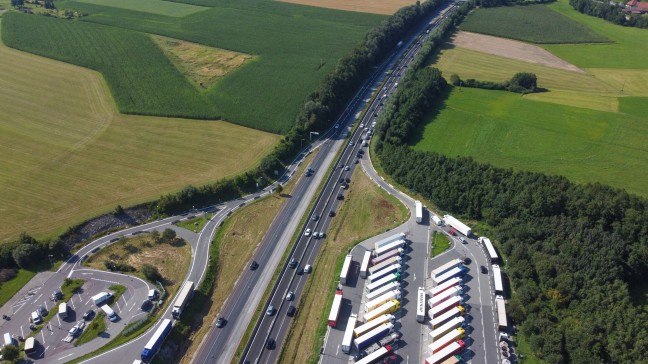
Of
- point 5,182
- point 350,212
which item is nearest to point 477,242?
point 350,212

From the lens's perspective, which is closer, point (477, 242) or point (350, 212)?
point (477, 242)

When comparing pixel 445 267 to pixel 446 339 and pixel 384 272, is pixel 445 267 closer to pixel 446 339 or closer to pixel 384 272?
pixel 384 272

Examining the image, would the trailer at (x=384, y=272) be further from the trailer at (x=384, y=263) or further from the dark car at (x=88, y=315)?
the dark car at (x=88, y=315)

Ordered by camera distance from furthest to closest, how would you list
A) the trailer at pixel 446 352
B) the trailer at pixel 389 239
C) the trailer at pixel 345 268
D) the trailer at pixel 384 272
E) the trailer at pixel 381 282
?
the trailer at pixel 389 239, the trailer at pixel 384 272, the trailer at pixel 345 268, the trailer at pixel 381 282, the trailer at pixel 446 352

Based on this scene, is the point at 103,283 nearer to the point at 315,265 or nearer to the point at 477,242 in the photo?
the point at 315,265

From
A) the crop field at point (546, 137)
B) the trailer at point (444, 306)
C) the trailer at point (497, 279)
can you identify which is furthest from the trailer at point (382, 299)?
the crop field at point (546, 137)

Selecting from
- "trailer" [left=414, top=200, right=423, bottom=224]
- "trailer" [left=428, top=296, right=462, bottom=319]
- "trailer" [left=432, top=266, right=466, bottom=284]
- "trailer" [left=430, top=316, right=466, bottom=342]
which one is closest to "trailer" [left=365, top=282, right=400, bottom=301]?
"trailer" [left=428, top=296, right=462, bottom=319]

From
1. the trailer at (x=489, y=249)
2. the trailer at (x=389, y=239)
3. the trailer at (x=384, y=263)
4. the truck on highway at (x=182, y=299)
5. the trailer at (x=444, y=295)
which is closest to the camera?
the truck on highway at (x=182, y=299)
